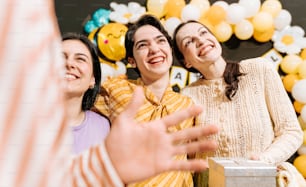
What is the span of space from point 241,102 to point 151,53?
0.45 m

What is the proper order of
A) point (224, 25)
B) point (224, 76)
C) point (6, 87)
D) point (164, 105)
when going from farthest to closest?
point (224, 25) → point (224, 76) → point (164, 105) → point (6, 87)

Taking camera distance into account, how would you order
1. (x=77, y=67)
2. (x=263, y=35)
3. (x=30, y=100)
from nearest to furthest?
1. (x=30, y=100)
2. (x=77, y=67)
3. (x=263, y=35)

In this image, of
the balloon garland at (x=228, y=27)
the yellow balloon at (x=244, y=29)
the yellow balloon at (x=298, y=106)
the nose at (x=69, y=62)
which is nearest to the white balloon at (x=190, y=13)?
the balloon garland at (x=228, y=27)

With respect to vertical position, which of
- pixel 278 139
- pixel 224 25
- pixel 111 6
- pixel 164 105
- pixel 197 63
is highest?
pixel 111 6

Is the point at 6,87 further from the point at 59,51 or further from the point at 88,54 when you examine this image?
the point at 88,54

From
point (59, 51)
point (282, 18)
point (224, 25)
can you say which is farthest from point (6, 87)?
point (282, 18)

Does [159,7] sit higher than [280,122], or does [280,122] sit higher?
[159,7]

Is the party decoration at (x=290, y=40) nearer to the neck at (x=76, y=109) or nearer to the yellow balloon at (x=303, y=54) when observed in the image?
the yellow balloon at (x=303, y=54)

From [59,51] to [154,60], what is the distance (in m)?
1.46

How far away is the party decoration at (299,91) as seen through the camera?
2.33 meters

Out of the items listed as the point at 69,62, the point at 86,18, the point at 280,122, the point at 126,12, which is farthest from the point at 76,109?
the point at 86,18

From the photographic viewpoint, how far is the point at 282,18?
2.52m

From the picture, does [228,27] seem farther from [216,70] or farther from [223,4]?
[216,70]

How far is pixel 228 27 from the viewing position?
8.18 feet
